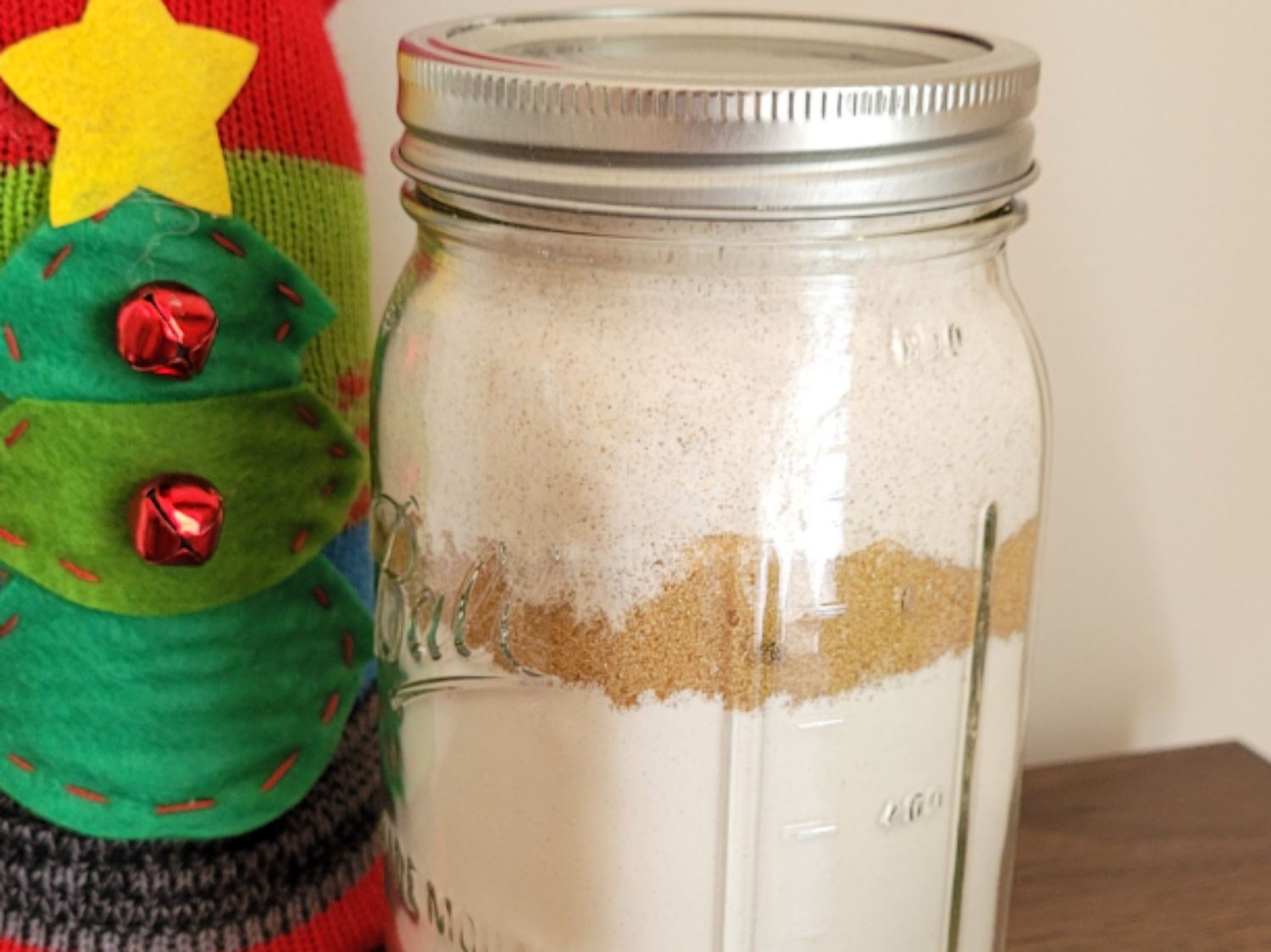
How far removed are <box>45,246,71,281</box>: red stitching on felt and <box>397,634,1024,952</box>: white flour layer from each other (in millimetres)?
150

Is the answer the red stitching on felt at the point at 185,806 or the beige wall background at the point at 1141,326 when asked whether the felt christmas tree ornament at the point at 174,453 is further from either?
the beige wall background at the point at 1141,326

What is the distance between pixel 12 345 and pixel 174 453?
0.17ft

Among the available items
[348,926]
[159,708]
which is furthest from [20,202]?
[348,926]

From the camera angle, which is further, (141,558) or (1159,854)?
(1159,854)

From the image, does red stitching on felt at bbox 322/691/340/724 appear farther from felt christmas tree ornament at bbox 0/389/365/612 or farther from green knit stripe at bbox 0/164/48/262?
green knit stripe at bbox 0/164/48/262

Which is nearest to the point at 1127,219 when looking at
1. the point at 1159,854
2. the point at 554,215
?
the point at 1159,854

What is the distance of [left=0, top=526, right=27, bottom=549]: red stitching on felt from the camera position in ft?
1.31

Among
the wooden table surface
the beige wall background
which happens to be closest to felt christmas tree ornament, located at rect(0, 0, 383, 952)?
the beige wall background

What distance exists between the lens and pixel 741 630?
35 cm

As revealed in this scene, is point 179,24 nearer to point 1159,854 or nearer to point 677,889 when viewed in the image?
point 677,889

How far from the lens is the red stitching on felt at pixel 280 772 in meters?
0.44

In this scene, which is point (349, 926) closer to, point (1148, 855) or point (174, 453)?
point (174, 453)

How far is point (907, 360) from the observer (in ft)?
1.14

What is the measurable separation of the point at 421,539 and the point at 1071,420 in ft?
1.20
